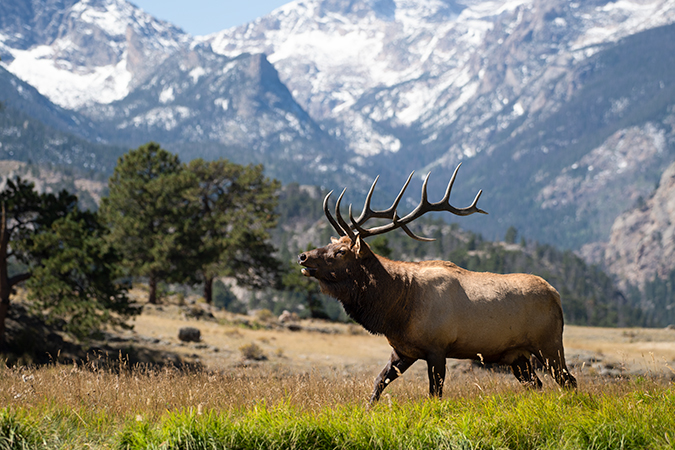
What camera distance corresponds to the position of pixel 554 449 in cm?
567

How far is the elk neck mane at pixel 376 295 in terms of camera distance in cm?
813

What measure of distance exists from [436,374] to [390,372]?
0.60 m

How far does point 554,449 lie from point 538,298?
3025mm

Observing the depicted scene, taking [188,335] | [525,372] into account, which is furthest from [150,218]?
[525,372]

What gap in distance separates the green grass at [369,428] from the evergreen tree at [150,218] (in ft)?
104

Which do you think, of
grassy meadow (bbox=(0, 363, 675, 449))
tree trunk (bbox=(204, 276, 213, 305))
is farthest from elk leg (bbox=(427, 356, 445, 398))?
tree trunk (bbox=(204, 276, 213, 305))

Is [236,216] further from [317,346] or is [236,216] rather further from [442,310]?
[442,310]

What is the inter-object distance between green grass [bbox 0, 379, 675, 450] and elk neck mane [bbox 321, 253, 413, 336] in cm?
180

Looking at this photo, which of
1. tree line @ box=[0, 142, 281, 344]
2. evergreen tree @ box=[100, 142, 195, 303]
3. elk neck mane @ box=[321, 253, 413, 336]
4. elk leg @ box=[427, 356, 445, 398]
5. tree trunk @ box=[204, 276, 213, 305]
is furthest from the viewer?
tree trunk @ box=[204, 276, 213, 305]

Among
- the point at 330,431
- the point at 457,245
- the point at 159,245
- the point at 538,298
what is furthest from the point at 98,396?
the point at 457,245

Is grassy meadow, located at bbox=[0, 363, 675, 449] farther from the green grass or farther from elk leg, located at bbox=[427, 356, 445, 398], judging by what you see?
elk leg, located at bbox=[427, 356, 445, 398]

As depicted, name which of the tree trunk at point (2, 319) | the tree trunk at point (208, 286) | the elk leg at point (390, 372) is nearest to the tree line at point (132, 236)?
the tree trunk at point (2, 319)

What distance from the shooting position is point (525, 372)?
838 centimetres

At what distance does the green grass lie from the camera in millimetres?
5637
